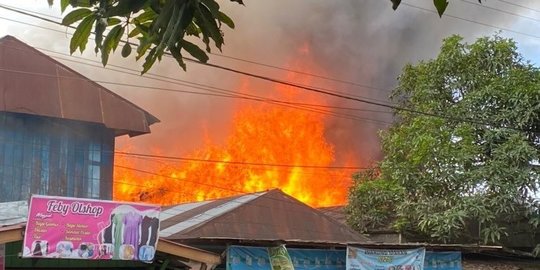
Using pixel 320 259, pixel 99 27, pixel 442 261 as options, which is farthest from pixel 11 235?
pixel 442 261

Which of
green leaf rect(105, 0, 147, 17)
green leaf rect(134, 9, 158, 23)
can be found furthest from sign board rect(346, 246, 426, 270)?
green leaf rect(105, 0, 147, 17)

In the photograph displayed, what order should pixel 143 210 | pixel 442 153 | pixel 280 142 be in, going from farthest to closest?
pixel 280 142
pixel 442 153
pixel 143 210

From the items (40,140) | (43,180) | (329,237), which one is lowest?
(329,237)

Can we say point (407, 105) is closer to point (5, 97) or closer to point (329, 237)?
point (329, 237)

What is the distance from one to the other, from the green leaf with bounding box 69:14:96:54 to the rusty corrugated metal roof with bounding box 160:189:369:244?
27.7ft

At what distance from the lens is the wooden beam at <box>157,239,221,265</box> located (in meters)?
8.55

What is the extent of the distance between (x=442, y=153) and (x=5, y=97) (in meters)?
9.42

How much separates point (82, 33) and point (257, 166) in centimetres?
1937

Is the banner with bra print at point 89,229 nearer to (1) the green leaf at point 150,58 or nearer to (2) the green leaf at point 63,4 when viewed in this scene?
(1) the green leaf at point 150,58

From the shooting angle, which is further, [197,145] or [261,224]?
[197,145]

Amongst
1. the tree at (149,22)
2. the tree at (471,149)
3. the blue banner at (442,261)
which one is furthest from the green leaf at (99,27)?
the tree at (471,149)

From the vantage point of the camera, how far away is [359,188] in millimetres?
16438

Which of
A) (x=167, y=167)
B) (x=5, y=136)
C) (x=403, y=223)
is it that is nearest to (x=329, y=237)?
(x=403, y=223)

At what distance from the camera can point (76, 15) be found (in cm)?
217
